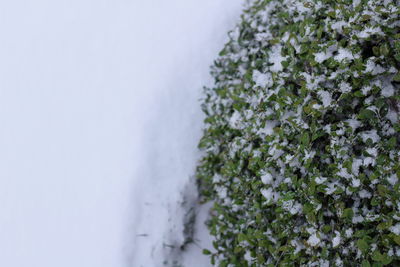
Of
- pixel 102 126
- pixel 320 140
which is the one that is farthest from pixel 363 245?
pixel 102 126

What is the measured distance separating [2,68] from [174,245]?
237 centimetres

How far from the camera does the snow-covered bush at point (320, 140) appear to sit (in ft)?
6.66

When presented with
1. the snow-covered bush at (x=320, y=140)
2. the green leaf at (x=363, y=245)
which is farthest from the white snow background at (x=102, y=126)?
the green leaf at (x=363, y=245)

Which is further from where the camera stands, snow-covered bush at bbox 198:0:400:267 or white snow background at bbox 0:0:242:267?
white snow background at bbox 0:0:242:267

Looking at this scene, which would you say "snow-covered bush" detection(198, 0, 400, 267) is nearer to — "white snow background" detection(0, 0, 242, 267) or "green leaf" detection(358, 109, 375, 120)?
"green leaf" detection(358, 109, 375, 120)

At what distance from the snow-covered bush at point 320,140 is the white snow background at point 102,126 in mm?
750

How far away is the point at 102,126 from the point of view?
3.55m

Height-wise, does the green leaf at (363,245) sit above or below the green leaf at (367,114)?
below

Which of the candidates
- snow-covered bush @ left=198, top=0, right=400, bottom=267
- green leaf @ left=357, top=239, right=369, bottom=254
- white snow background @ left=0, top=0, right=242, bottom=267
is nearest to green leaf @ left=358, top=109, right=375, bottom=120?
snow-covered bush @ left=198, top=0, right=400, bottom=267

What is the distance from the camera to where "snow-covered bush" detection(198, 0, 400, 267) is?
6.66ft

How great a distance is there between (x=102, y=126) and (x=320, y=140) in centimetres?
197

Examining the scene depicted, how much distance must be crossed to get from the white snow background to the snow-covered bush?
2.46ft

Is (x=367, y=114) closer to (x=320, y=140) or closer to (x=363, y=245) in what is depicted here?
(x=320, y=140)

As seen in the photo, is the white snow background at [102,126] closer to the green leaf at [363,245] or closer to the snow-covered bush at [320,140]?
the snow-covered bush at [320,140]
